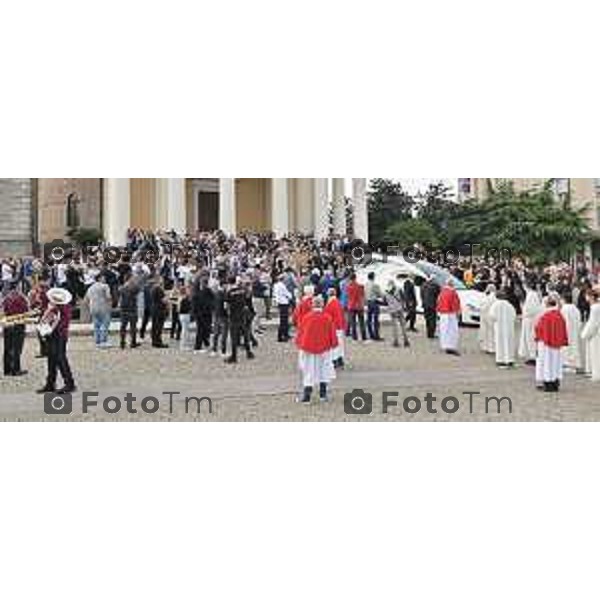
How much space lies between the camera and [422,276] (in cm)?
2183

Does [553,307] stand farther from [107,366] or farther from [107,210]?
[107,210]

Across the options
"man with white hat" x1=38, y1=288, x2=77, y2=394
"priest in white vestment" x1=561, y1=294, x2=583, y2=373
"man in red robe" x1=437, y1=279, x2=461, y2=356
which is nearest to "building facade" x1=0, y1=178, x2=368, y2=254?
"man in red robe" x1=437, y1=279, x2=461, y2=356

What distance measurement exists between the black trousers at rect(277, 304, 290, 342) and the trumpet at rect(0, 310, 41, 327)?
16.8 ft

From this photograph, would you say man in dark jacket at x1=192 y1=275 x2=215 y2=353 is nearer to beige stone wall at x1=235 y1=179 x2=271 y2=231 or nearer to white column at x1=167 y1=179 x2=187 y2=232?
white column at x1=167 y1=179 x2=187 y2=232

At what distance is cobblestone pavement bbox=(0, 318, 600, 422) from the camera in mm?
11031

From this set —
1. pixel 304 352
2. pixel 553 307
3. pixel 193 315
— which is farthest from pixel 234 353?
pixel 553 307

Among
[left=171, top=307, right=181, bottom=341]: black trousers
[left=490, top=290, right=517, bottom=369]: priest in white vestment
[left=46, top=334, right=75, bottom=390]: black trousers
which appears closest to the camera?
[left=46, top=334, right=75, bottom=390]: black trousers

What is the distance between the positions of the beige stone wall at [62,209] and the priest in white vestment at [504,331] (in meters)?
14.5

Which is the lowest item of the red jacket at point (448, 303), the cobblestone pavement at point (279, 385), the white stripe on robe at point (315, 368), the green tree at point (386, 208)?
the cobblestone pavement at point (279, 385)

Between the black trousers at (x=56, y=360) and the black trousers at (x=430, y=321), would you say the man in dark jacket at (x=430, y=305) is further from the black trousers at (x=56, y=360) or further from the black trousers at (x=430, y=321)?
the black trousers at (x=56, y=360)

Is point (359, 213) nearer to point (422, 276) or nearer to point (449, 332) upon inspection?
point (422, 276)

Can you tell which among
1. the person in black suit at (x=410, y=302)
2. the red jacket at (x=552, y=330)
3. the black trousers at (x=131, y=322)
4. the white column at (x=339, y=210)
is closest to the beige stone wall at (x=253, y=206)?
the white column at (x=339, y=210)

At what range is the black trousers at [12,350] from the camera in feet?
44.9

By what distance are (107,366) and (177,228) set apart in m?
16.9
